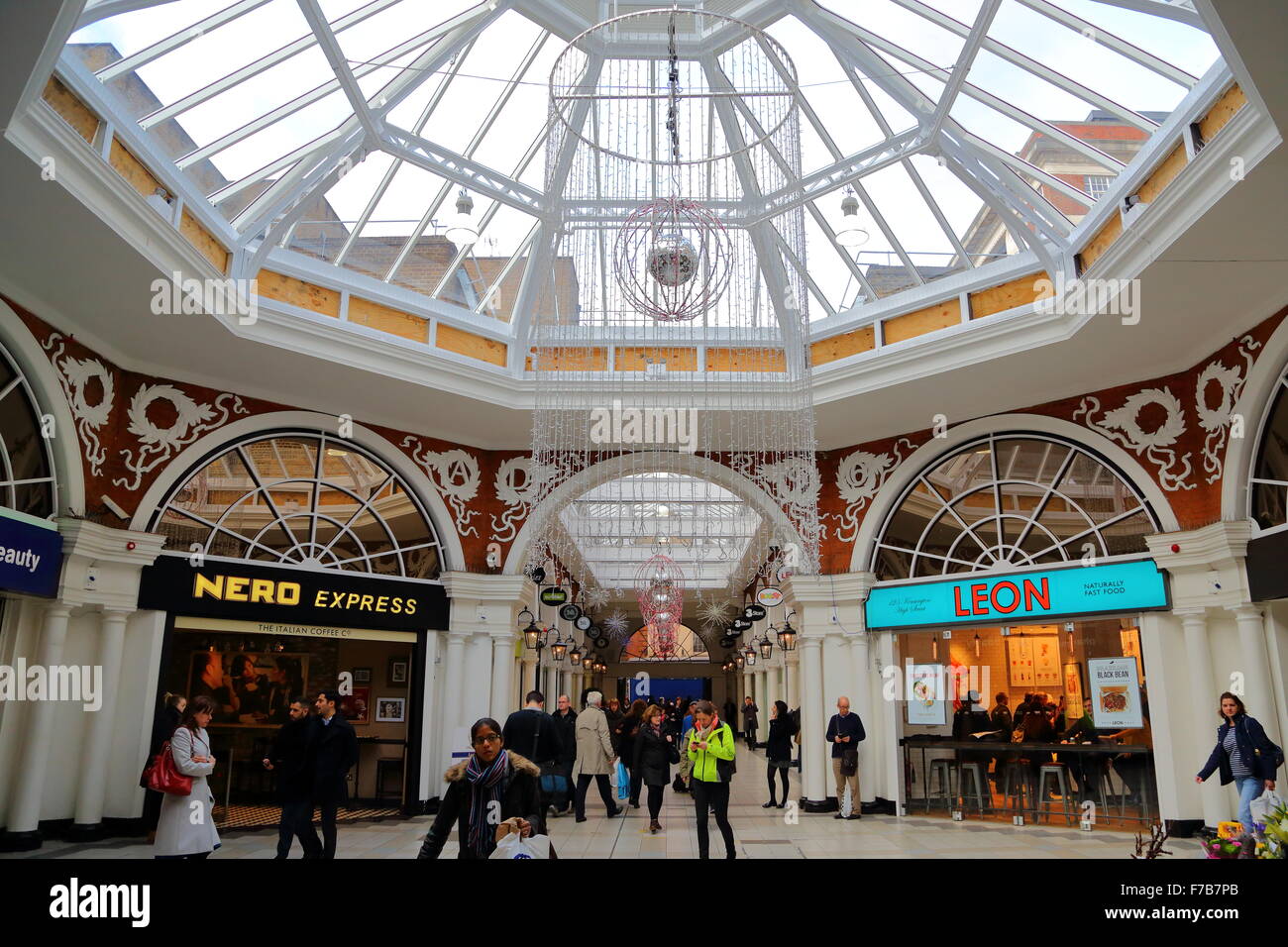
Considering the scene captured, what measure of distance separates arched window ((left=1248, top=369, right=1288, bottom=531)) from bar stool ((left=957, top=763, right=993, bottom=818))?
4271 mm

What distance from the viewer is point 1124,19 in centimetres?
657

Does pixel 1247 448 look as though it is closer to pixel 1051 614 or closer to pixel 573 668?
Answer: pixel 1051 614

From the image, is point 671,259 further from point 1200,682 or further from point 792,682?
point 792,682

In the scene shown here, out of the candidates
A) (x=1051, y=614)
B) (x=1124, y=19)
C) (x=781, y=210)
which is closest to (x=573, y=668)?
(x=1051, y=614)

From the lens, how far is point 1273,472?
27.3ft

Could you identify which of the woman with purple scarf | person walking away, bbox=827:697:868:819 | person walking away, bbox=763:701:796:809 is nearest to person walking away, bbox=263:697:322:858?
the woman with purple scarf

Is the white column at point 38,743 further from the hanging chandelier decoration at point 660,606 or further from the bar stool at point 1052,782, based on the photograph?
the bar stool at point 1052,782

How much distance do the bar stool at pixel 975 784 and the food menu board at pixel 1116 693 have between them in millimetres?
1443

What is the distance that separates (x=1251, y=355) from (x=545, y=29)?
23.5 feet

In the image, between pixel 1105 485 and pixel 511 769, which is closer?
pixel 511 769

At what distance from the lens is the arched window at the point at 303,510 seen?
10.0m
